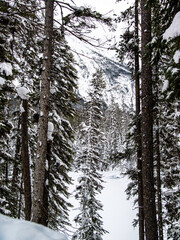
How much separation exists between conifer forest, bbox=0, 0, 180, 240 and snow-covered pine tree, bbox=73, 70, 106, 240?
8cm

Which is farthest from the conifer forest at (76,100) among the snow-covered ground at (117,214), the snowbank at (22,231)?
the snow-covered ground at (117,214)

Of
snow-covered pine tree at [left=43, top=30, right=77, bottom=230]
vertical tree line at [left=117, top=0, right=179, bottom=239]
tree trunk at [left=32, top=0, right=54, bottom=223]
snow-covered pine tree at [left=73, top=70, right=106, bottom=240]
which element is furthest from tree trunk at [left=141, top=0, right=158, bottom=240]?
snow-covered pine tree at [left=73, top=70, right=106, bottom=240]

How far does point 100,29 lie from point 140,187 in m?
6.78

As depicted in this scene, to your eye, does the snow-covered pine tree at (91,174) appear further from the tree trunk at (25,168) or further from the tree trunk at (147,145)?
the tree trunk at (147,145)

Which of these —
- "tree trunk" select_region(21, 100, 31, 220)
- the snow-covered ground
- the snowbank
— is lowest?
the snow-covered ground

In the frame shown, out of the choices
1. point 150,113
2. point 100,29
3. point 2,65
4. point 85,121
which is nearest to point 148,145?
point 150,113

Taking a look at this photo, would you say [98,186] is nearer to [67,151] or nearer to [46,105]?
[67,151]

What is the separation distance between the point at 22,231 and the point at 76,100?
715 cm

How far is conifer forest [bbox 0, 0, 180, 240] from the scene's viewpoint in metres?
4.77

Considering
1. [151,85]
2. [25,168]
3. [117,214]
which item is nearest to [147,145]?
[151,85]

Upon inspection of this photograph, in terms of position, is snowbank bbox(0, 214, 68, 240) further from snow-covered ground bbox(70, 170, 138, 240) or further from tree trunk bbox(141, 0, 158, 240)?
snow-covered ground bbox(70, 170, 138, 240)

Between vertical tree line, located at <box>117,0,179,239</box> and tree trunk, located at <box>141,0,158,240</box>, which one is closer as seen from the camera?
vertical tree line, located at <box>117,0,179,239</box>

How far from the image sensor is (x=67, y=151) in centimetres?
962

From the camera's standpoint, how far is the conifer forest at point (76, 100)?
15.6 feet
